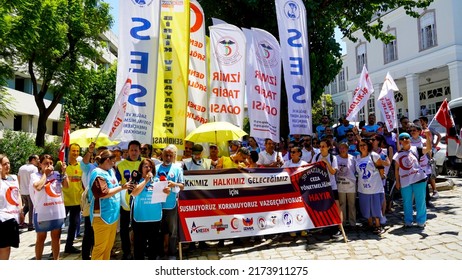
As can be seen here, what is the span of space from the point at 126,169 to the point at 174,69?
2034mm

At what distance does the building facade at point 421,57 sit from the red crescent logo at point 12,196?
75.0 feet

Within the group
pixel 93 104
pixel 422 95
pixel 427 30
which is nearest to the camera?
pixel 427 30

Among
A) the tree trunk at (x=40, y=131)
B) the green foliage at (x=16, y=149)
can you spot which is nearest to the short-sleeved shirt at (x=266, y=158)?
the green foliage at (x=16, y=149)

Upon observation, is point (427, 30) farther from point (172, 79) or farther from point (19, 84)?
point (19, 84)

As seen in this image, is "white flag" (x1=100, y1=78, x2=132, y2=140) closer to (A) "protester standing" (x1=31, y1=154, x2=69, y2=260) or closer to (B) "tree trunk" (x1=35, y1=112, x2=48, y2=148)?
(A) "protester standing" (x1=31, y1=154, x2=69, y2=260)

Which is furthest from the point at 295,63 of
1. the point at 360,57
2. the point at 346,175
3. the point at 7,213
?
the point at 360,57

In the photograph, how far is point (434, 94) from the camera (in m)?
29.4

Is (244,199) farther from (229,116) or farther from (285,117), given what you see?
(285,117)

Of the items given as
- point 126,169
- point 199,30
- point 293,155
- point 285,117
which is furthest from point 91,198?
point 285,117

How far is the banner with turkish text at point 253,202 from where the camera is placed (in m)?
6.21

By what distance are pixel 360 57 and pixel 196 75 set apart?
98.7ft

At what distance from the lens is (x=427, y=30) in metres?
27.1

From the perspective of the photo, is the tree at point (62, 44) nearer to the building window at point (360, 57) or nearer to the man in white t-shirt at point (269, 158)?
the man in white t-shirt at point (269, 158)

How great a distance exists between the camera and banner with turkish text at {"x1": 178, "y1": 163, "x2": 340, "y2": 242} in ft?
20.4
